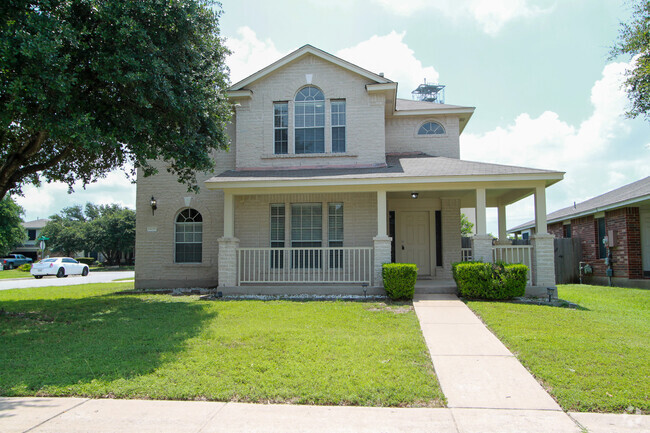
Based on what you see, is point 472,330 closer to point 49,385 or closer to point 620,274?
point 49,385

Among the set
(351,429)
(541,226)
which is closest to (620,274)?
(541,226)

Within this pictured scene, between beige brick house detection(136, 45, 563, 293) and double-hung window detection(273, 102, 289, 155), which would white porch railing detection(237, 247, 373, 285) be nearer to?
beige brick house detection(136, 45, 563, 293)

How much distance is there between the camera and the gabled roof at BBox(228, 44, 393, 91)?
13406 millimetres

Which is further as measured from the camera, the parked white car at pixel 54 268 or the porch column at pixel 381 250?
the parked white car at pixel 54 268

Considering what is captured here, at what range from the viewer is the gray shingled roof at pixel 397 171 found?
11438mm

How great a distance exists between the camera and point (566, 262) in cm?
1853

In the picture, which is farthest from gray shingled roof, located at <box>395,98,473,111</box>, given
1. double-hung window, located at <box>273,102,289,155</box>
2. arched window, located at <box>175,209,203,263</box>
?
arched window, located at <box>175,209,203,263</box>

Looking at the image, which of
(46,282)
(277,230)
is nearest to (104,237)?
(46,282)

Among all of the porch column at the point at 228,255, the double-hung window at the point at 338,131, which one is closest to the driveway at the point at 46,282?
the porch column at the point at 228,255

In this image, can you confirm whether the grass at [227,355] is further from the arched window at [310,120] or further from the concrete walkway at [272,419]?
the arched window at [310,120]

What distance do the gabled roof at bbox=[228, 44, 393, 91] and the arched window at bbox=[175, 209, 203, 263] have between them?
4.48 meters

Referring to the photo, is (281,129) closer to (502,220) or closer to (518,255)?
(518,255)

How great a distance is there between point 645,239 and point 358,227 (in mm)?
10595

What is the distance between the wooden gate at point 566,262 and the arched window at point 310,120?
11.5m
